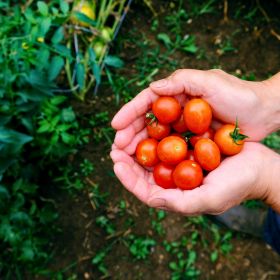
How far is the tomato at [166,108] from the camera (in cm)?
226

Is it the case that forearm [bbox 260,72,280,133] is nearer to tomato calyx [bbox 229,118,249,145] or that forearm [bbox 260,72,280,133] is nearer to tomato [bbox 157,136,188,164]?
tomato calyx [bbox 229,118,249,145]

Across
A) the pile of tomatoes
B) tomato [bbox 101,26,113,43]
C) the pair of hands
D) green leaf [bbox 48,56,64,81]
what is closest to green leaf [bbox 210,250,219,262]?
the pair of hands

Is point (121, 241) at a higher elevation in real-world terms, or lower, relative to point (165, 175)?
lower

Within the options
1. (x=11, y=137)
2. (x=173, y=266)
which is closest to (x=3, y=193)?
(x=11, y=137)

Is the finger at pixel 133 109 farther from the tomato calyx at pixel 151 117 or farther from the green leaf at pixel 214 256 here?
the green leaf at pixel 214 256

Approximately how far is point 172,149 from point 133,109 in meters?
0.37

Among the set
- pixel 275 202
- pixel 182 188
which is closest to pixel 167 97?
pixel 182 188

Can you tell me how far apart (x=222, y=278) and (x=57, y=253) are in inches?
53.7

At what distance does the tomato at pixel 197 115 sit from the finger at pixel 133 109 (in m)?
0.27

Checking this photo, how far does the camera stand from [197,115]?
7.22ft

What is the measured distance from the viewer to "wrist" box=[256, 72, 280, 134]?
241 centimetres

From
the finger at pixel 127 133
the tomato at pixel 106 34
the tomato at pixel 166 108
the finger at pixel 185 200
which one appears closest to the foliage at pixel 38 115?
the tomato at pixel 106 34

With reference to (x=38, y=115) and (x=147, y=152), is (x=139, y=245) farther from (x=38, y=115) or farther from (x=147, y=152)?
(x=38, y=115)

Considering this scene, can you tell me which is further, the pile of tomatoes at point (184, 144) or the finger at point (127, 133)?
the finger at point (127, 133)
